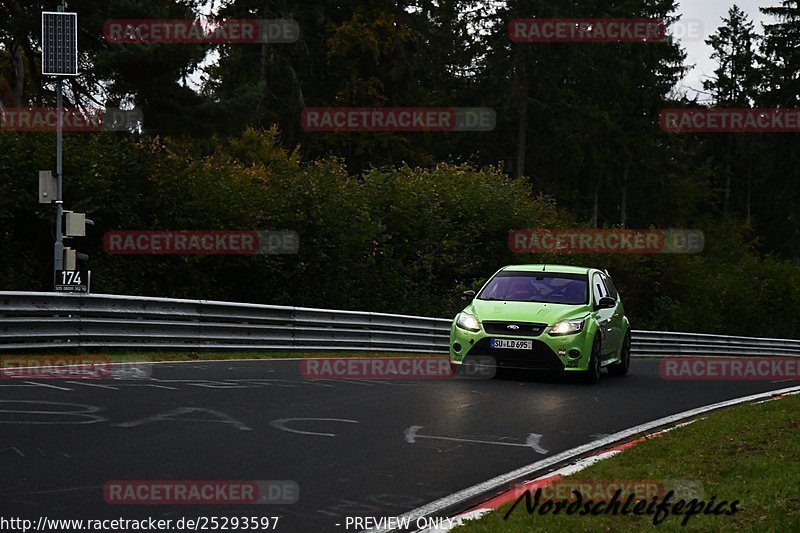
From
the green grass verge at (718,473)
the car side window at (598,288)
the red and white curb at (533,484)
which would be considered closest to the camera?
the green grass verge at (718,473)

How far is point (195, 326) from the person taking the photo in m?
20.1

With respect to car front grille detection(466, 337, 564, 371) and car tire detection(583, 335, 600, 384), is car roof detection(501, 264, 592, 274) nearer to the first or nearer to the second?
car tire detection(583, 335, 600, 384)

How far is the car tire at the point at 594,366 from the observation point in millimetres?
16172

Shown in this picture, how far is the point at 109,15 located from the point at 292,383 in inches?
725

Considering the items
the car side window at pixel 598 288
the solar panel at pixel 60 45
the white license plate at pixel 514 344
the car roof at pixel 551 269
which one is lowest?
the white license plate at pixel 514 344

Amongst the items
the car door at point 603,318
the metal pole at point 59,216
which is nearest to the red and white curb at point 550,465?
the car door at point 603,318

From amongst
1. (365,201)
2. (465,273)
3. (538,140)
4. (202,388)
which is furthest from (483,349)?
(538,140)

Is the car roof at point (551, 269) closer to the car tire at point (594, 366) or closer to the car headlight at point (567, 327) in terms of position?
the car tire at point (594, 366)

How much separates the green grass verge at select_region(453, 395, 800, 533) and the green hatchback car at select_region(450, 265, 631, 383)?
323 centimetres

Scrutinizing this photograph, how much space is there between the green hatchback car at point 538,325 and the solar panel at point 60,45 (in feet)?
32.9

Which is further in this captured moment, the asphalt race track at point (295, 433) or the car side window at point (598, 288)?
the car side window at point (598, 288)

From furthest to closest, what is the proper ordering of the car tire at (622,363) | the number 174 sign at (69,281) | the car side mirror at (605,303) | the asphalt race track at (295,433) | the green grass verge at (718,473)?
the number 174 sign at (69,281) < the car tire at (622,363) < the car side mirror at (605,303) < the asphalt race track at (295,433) < the green grass verge at (718,473)

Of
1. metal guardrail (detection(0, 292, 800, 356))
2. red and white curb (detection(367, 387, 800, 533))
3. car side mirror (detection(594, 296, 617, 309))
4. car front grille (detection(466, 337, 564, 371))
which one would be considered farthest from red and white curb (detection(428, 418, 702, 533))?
metal guardrail (detection(0, 292, 800, 356))

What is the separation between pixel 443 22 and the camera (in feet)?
193
